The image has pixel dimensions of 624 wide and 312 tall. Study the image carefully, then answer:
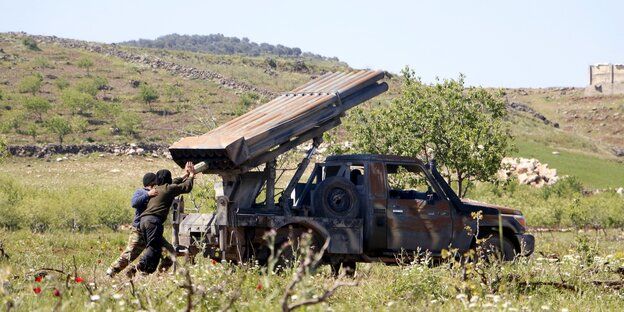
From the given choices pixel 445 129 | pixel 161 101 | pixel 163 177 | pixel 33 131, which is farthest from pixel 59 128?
pixel 163 177

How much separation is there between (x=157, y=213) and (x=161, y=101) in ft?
223

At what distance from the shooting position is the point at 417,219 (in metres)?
15.0

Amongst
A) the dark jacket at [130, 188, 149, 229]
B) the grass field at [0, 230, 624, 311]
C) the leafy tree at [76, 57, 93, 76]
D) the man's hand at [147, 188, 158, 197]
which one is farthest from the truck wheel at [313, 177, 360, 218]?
the leafy tree at [76, 57, 93, 76]

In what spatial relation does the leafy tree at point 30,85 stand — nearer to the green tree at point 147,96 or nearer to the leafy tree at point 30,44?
the green tree at point 147,96

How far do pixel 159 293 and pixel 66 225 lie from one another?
23.2m

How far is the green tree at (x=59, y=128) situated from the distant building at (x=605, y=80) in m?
78.5

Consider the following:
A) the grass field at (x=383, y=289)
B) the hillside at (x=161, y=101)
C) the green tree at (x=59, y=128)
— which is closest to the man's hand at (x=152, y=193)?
the grass field at (x=383, y=289)

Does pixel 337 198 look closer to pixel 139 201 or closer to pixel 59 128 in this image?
pixel 139 201

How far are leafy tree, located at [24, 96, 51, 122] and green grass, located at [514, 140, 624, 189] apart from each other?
3315 centimetres

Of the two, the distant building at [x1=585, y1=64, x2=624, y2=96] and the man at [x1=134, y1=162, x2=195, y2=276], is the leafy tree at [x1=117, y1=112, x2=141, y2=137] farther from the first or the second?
the distant building at [x1=585, y1=64, x2=624, y2=96]

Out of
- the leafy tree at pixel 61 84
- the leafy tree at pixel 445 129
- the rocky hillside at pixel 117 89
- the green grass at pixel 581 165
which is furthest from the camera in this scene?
the leafy tree at pixel 61 84

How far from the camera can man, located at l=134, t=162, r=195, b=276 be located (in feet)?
45.4

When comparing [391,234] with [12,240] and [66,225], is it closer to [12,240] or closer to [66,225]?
[12,240]

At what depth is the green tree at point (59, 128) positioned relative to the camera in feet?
209
